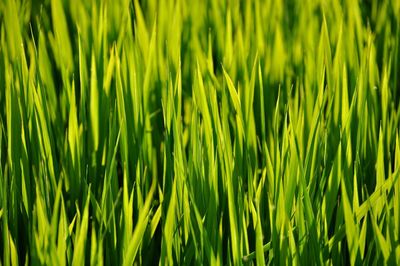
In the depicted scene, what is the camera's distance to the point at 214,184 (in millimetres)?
994

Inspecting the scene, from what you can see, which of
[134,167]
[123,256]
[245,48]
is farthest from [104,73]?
[123,256]

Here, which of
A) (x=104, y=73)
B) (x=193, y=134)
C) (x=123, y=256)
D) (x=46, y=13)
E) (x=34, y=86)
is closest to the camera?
(x=123, y=256)

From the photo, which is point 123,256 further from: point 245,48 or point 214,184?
point 245,48

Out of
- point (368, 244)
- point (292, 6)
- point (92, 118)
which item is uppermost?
point (292, 6)

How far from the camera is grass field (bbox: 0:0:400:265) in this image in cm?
95

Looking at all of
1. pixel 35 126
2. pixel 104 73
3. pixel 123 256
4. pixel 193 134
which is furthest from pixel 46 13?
pixel 123 256

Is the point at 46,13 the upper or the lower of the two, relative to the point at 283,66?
upper

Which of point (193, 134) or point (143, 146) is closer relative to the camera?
point (193, 134)

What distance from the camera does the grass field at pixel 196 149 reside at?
953 mm

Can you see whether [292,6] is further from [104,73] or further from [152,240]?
[152,240]

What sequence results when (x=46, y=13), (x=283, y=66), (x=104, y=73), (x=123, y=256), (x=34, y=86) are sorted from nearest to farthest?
(x=123, y=256)
(x=34, y=86)
(x=104, y=73)
(x=283, y=66)
(x=46, y=13)

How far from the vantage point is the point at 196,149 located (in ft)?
3.38

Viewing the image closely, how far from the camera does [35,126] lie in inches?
44.8

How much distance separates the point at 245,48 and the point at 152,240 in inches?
21.1
